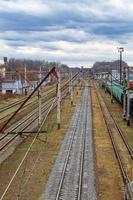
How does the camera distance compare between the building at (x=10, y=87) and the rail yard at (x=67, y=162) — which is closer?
the rail yard at (x=67, y=162)

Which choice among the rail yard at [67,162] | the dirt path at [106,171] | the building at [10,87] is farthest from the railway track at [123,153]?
the building at [10,87]

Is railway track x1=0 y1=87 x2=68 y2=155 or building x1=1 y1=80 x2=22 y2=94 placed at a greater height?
building x1=1 y1=80 x2=22 y2=94

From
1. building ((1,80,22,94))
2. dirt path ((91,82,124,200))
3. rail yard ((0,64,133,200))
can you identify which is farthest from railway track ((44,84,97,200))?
building ((1,80,22,94))

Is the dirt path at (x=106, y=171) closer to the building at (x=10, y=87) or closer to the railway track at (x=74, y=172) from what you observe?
the railway track at (x=74, y=172)

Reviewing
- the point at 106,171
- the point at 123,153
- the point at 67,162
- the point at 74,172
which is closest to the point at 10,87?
the point at 123,153

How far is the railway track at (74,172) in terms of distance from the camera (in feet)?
68.4

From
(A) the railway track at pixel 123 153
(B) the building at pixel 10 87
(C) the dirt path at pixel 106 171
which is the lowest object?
(C) the dirt path at pixel 106 171

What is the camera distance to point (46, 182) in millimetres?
23422

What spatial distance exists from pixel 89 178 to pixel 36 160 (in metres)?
6.33

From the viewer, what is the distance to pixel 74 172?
25.4 meters

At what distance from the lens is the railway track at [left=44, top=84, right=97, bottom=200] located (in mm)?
20844

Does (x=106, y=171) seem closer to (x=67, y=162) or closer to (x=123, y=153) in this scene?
(x=67, y=162)

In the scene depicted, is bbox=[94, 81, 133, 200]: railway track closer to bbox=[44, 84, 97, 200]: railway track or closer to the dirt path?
the dirt path

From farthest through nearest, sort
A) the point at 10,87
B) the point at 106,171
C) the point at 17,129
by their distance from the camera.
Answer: the point at 10,87 → the point at 17,129 → the point at 106,171
